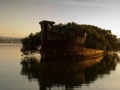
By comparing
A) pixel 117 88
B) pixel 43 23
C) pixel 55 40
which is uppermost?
pixel 43 23

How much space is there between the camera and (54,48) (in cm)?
3900

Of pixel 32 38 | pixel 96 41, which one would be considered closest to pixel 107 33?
pixel 96 41

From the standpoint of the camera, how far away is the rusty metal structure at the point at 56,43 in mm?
38062

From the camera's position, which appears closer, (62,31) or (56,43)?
(56,43)

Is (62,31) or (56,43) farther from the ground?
(62,31)

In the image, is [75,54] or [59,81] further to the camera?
[75,54]

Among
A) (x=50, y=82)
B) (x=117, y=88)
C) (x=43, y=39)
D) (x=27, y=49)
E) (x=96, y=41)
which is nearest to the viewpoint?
(x=117, y=88)

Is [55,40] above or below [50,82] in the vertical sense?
above

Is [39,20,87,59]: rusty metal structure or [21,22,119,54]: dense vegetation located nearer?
[39,20,87,59]: rusty metal structure

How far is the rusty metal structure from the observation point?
3806 cm

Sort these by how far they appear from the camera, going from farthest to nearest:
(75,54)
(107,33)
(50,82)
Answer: (107,33) → (75,54) → (50,82)

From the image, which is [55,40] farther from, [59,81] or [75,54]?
[59,81]

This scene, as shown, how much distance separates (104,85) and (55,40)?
21561 millimetres

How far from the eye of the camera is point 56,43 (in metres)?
39.0
